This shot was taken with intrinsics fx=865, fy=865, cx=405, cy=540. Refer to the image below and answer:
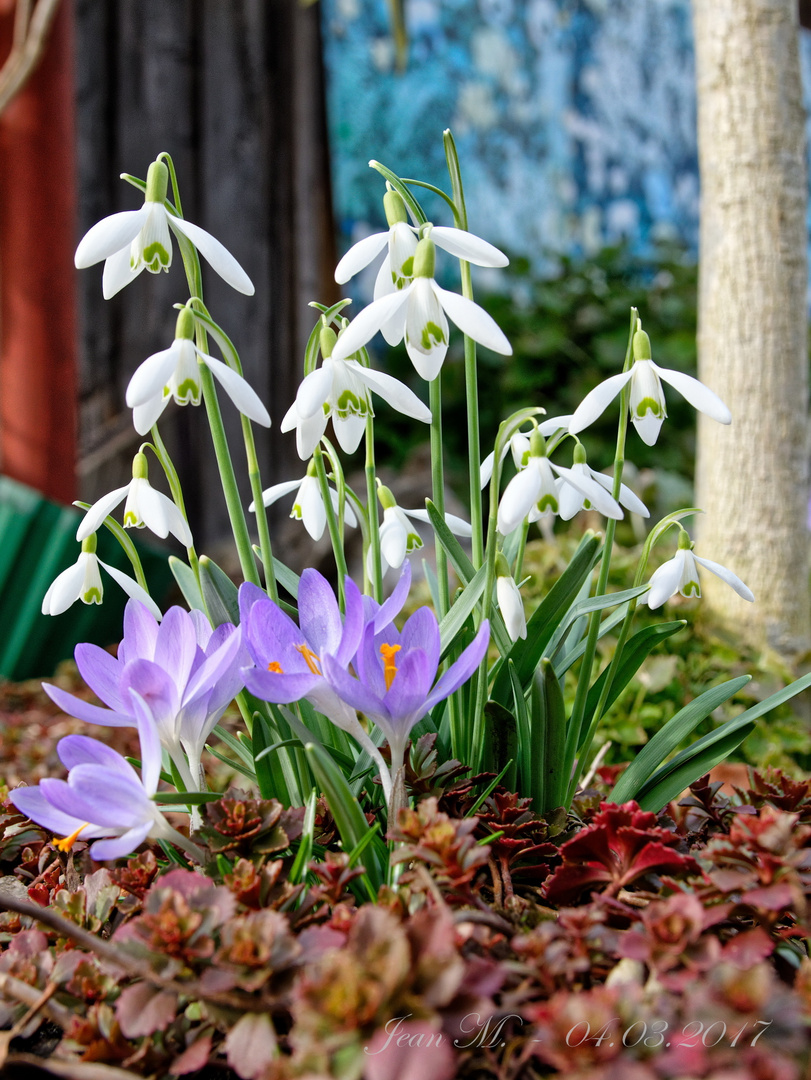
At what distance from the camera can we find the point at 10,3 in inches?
107

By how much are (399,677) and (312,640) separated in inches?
5.2

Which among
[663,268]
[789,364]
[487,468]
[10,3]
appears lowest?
[487,468]

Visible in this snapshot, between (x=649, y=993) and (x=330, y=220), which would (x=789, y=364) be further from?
(x=330, y=220)

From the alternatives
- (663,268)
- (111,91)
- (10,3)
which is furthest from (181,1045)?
(663,268)

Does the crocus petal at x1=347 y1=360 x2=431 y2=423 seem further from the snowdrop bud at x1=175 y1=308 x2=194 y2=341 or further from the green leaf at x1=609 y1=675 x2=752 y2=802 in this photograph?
the green leaf at x1=609 y1=675 x2=752 y2=802

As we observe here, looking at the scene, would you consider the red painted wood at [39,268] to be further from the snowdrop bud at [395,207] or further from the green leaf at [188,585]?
the snowdrop bud at [395,207]

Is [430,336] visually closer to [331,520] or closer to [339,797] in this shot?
[331,520]

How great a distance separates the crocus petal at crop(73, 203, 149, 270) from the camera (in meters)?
0.73

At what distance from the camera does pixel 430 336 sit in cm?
70

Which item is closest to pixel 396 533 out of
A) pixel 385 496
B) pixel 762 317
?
pixel 385 496

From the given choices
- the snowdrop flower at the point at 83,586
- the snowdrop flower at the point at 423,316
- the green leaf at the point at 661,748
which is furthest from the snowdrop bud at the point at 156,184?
the green leaf at the point at 661,748

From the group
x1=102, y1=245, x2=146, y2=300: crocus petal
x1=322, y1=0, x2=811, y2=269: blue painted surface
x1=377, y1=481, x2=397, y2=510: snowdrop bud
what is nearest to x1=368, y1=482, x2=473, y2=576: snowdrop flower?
x1=377, y1=481, x2=397, y2=510: snowdrop bud

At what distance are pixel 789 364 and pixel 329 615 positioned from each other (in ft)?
5.14

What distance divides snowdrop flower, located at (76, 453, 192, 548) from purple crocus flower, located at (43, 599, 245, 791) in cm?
8
